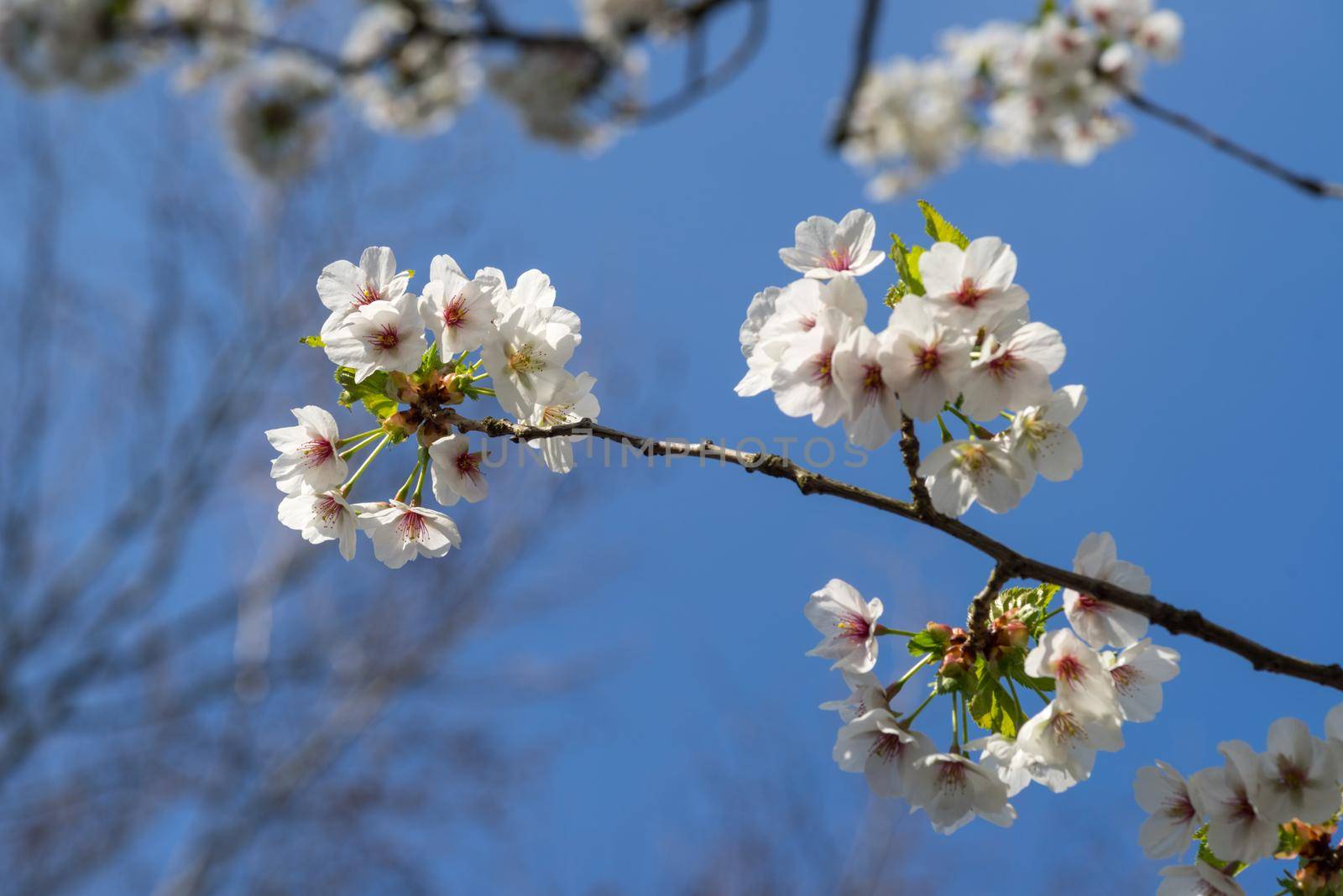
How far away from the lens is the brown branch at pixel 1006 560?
3.05 ft

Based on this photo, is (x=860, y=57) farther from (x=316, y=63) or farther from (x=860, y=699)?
(x=316, y=63)

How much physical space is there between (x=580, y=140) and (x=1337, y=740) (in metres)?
5.70

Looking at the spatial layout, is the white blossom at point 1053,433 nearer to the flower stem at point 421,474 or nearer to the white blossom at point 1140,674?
the white blossom at point 1140,674

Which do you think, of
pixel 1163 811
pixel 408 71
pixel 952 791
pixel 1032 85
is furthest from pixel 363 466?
pixel 408 71

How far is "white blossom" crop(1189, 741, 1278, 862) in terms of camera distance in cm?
110

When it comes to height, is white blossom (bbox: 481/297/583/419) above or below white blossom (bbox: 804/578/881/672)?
above

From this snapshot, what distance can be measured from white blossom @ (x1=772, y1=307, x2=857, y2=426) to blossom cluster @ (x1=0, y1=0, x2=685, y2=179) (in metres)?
4.18

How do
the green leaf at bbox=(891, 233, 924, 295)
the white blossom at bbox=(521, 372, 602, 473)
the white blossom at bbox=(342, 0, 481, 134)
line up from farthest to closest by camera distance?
the white blossom at bbox=(342, 0, 481, 134), the white blossom at bbox=(521, 372, 602, 473), the green leaf at bbox=(891, 233, 924, 295)

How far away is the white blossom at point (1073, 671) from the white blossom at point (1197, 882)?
268 millimetres

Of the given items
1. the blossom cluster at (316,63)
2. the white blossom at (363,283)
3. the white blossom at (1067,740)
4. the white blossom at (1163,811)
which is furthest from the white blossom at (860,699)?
the blossom cluster at (316,63)

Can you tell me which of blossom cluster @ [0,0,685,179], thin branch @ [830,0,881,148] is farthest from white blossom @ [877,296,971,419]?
blossom cluster @ [0,0,685,179]

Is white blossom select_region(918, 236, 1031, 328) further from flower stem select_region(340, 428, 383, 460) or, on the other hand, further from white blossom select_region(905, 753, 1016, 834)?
flower stem select_region(340, 428, 383, 460)

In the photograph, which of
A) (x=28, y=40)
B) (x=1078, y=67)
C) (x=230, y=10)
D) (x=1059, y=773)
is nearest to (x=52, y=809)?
(x=28, y=40)

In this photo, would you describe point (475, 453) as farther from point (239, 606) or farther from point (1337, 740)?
point (239, 606)
